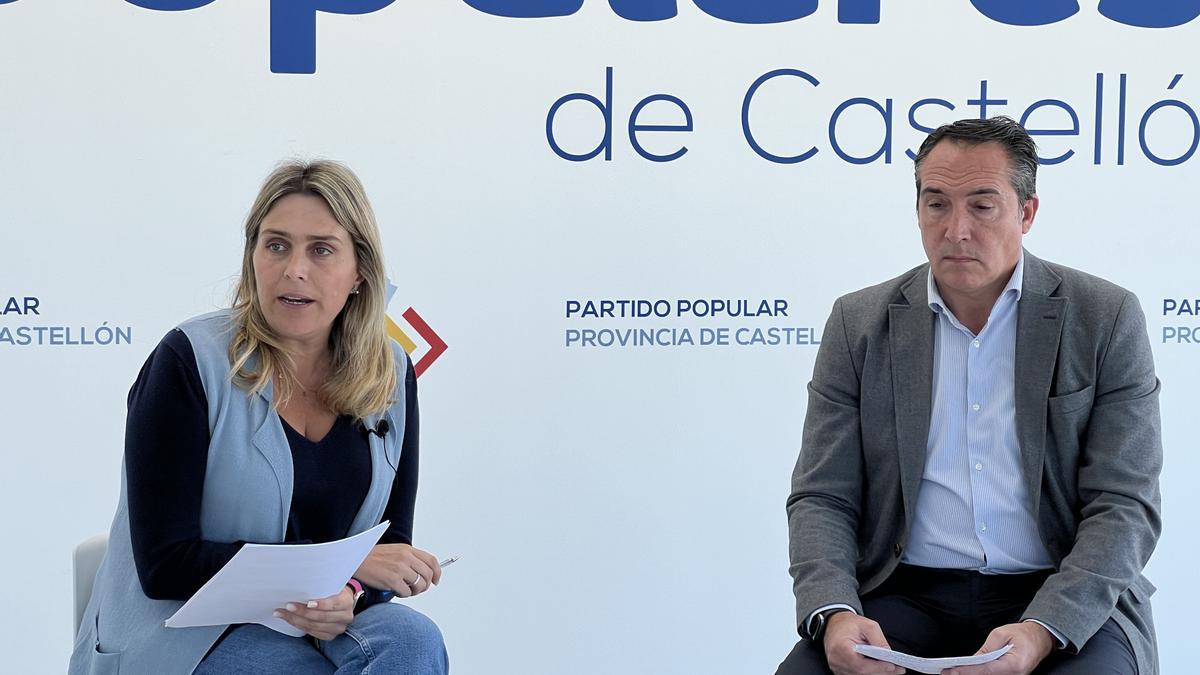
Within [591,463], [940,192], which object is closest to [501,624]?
[591,463]

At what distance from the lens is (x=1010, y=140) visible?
2.16 m

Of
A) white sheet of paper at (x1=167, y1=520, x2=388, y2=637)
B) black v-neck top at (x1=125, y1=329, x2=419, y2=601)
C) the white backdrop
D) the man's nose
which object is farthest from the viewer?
the white backdrop

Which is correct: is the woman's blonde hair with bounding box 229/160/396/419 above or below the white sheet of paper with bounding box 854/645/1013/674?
above

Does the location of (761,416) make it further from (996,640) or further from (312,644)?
(312,644)

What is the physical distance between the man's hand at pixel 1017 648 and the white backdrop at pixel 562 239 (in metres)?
1.42

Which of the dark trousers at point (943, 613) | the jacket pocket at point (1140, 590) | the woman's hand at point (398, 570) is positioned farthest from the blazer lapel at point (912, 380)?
the woman's hand at point (398, 570)

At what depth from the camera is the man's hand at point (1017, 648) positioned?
196cm

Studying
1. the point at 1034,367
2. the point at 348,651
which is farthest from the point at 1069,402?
the point at 348,651

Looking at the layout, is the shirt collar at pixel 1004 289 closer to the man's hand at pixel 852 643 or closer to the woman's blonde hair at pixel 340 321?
the man's hand at pixel 852 643

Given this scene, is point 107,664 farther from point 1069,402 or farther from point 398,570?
Result: point 1069,402

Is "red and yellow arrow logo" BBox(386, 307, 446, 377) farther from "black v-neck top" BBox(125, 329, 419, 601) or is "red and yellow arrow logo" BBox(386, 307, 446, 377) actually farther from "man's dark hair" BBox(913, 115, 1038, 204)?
"man's dark hair" BBox(913, 115, 1038, 204)

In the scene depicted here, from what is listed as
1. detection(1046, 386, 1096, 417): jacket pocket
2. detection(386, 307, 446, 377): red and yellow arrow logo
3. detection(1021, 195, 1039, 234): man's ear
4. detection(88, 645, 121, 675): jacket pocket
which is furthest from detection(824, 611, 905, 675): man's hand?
detection(386, 307, 446, 377): red and yellow arrow logo

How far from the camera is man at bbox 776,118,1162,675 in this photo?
2.12 meters

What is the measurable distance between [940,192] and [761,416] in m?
1.30
